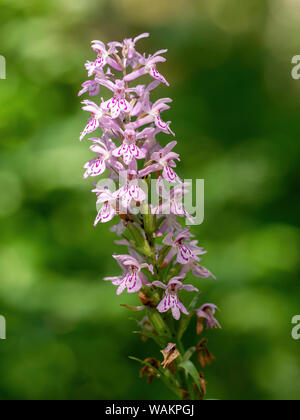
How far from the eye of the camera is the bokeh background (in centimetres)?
472

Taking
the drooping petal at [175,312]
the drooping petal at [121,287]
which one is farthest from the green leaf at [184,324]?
the drooping petal at [121,287]

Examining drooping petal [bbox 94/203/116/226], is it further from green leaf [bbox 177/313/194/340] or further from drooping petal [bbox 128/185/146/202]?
green leaf [bbox 177/313/194/340]

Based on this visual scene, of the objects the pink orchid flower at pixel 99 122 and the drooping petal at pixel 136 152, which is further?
the pink orchid flower at pixel 99 122

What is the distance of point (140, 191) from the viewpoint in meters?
1.90

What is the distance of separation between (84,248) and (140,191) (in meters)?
3.59

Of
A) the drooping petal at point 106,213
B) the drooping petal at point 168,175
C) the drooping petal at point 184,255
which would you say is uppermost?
the drooping petal at point 168,175

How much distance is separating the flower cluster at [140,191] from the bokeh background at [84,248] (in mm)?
2511

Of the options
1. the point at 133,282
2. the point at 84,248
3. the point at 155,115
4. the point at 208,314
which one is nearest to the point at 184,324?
the point at 208,314

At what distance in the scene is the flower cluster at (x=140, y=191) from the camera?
195 centimetres

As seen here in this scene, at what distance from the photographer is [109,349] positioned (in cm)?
495

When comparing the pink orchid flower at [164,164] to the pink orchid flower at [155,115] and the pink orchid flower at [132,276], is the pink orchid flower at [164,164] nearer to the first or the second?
the pink orchid flower at [155,115]

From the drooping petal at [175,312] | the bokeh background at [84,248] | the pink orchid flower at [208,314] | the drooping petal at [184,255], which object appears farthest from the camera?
the bokeh background at [84,248]
